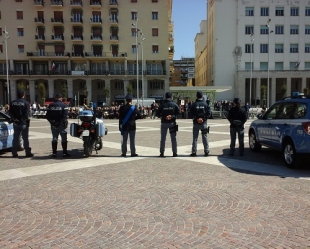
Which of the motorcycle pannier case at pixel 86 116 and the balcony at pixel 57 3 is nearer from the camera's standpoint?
the motorcycle pannier case at pixel 86 116

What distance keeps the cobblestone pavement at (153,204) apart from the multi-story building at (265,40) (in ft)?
164

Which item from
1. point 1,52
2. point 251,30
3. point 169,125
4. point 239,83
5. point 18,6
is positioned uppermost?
point 18,6

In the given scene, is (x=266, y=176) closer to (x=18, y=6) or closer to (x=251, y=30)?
(x=251, y=30)

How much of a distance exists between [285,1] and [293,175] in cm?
5680

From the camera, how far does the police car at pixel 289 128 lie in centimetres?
756

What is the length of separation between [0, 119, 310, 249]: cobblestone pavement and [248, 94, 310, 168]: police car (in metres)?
0.45

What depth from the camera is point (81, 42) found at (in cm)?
5616

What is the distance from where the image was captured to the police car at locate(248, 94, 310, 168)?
24.8 feet

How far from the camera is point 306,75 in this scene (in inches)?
2175

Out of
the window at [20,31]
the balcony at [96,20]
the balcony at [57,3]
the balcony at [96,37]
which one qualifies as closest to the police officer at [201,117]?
the balcony at [96,37]

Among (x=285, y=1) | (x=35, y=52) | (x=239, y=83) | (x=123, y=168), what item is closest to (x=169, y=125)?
(x=123, y=168)

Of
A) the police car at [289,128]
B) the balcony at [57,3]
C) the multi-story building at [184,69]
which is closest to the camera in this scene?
the police car at [289,128]

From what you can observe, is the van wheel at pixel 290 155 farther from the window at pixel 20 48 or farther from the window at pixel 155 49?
the window at pixel 20 48

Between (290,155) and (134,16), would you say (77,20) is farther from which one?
(290,155)
